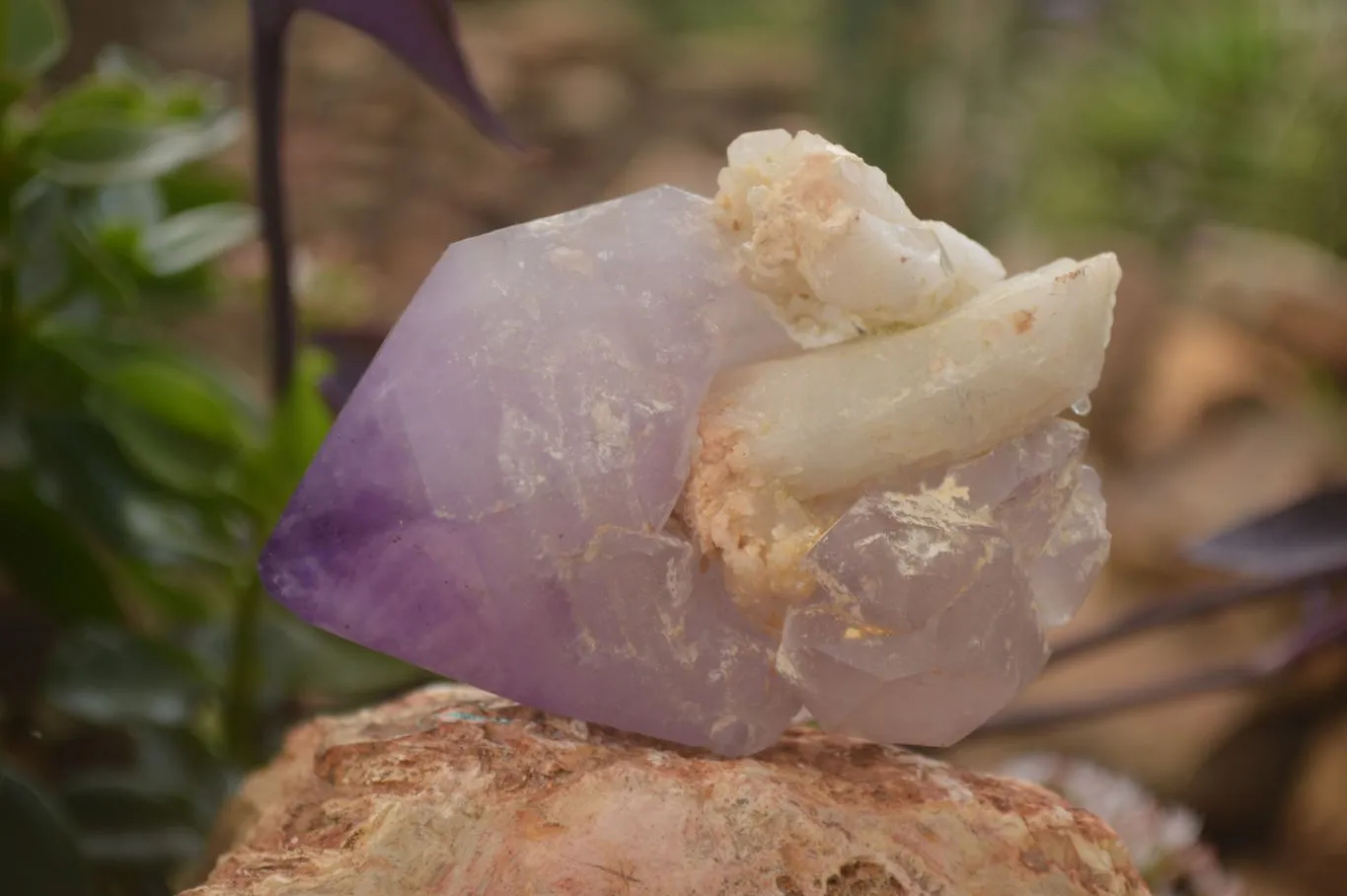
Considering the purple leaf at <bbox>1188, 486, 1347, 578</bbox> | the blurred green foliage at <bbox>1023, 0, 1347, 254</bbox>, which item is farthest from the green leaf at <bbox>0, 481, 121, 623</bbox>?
the blurred green foliage at <bbox>1023, 0, 1347, 254</bbox>

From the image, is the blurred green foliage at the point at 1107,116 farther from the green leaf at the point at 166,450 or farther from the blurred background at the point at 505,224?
the green leaf at the point at 166,450

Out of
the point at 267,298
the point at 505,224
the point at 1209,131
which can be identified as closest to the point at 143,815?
the point at 267,298

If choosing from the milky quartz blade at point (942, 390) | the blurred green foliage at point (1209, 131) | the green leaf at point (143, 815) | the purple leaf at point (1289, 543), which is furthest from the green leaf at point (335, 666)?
the blurred green foliage at point (1209, 131)

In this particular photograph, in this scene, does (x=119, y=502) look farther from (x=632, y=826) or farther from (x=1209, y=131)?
(x=1209, y=131)

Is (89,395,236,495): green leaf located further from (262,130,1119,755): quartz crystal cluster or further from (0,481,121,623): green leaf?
(262,130,1119,755): quartz crystal cluster

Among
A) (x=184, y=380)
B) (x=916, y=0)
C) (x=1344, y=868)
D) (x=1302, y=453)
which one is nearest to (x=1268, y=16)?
(x=916, y=0)

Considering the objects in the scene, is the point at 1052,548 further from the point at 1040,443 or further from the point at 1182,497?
the point at 1182,497
